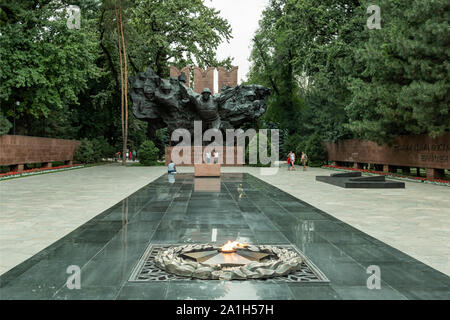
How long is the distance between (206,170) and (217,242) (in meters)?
15.8

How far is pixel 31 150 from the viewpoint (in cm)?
2573

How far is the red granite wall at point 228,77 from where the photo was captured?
41219 mm

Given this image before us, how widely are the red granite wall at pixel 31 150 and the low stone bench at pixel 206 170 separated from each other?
11691 millimetres

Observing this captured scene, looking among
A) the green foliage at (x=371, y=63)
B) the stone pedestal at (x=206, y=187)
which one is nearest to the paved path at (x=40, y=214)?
the stone pedestal at (x=206, y=187)

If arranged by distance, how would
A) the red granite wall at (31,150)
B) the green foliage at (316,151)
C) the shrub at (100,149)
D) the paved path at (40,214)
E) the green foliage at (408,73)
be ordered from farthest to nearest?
the shrub at (100,149) → the green foliage at (316,151) → the red granite wall at (31,150) → the green foliage at (408,73) → the paved path at (40,214)

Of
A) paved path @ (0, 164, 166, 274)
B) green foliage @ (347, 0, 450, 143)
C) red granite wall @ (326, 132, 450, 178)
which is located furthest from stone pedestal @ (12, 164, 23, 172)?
red granite wall @ (326, 132, 450, 178)

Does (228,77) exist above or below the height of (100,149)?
above

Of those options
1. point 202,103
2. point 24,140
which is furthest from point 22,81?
point 202,103

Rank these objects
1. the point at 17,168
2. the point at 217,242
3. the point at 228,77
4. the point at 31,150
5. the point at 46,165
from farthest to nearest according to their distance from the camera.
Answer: the point at 228,77 → the point at 46,165 → the point at 31,150 → the point at 17,168 → the point at 217,242

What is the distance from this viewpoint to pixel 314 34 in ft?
103

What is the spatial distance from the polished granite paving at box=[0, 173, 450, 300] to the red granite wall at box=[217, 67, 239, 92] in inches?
1256

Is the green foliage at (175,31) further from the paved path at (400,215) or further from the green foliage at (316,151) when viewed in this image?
the paved path at (400,215)

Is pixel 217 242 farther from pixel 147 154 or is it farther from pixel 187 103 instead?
pixel 187 103

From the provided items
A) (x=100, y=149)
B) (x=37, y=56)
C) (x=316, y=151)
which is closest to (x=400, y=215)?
(x=37, y=56)
